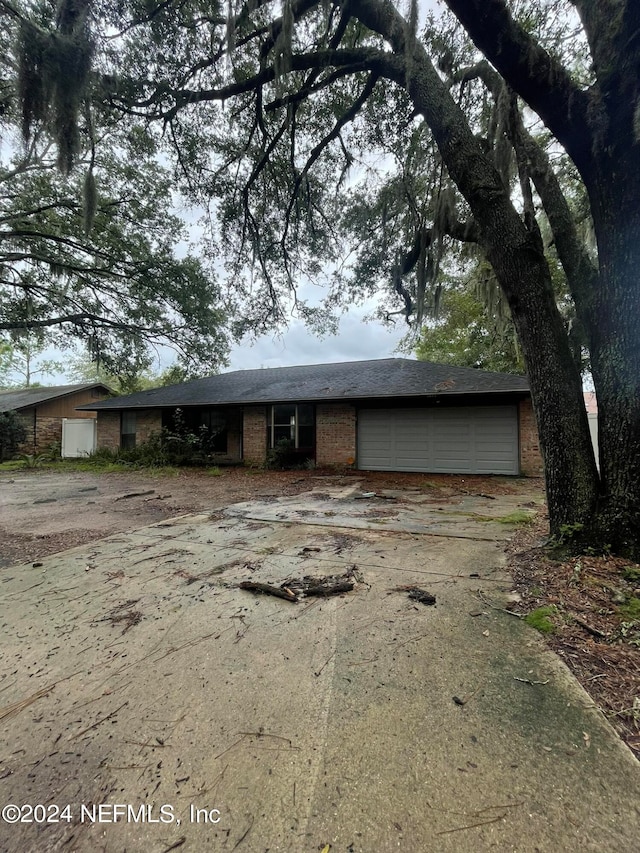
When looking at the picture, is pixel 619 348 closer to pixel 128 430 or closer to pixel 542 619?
pixel 542 619

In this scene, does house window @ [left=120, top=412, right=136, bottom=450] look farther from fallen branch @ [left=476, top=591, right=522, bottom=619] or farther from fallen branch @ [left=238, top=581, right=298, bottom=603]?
fallen branch @ [left=476, top=591, right=522, bottom=619]

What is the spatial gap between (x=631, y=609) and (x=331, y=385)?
1046 cm

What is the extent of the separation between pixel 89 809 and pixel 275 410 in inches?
458

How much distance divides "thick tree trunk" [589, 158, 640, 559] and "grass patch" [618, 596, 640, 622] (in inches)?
24.7

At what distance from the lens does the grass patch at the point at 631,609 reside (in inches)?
90.8

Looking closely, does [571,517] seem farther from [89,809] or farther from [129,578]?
[129,578]

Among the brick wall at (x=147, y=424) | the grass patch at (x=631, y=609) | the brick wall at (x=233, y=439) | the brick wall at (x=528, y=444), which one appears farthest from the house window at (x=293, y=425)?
the grass patch at (x=631, y=609)

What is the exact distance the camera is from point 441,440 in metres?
10.5

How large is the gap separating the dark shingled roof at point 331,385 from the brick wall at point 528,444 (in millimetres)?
818

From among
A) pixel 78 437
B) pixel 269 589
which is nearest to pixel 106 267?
pixel 78 437

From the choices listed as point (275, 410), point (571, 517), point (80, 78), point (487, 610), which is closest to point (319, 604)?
point (487, 610)

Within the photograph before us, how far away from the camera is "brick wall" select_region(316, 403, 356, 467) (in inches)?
450

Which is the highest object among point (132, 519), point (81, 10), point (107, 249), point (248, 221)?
point (107, 249)

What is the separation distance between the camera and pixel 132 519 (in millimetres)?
5621
